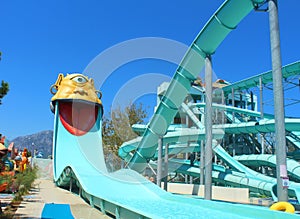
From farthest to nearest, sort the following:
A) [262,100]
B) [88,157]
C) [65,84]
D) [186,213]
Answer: [262,100] < [65,84] < [88,157] < [186,213]

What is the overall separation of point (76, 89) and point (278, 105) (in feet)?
42.1

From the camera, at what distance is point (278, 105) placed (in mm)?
8391

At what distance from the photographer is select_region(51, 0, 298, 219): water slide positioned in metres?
7.78

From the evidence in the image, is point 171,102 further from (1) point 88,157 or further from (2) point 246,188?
(1) point 88,157

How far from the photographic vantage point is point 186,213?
771 cm

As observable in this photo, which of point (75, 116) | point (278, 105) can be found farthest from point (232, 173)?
point (75, 116)

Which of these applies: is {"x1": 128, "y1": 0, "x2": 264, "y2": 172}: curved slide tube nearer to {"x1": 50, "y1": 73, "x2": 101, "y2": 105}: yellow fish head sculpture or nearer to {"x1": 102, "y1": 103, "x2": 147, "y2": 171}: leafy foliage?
{"x1": 50, "y1": 73, "x2": 101, "y2": 105}: yellow fish head sculpture

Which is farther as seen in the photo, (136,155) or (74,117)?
(74,117)

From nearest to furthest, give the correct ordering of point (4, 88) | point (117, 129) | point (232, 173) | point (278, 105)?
point (4, 88), point (278, 105), point (232, 173), point (117, 129)

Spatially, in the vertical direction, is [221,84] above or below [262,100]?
above

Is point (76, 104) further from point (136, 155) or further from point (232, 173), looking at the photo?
point (232, 173)

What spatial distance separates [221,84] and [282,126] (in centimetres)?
2120

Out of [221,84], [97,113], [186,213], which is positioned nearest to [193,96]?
[221,84]

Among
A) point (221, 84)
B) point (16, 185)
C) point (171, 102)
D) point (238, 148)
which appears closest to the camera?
point (16, 185)
